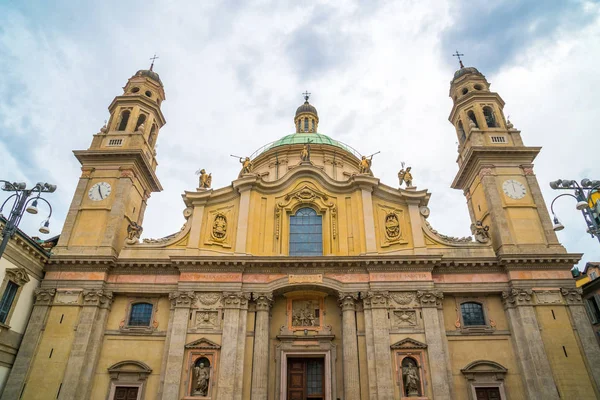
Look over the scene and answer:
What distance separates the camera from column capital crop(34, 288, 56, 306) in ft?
62.3

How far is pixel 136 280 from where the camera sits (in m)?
20.1

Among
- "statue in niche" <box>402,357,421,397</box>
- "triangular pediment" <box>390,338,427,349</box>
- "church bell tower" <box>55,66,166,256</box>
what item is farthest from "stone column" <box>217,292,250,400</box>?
"statue in niche" <box>402,357,421,397</box>

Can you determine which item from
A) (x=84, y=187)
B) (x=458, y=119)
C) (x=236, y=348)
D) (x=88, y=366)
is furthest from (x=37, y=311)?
(x=458, y=119)

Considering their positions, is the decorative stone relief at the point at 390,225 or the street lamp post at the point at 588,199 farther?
the decorative stone relief at the point at 390,225

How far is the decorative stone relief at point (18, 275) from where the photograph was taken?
57.5ft

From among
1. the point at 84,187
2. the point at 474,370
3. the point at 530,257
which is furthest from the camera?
the point at 84,187

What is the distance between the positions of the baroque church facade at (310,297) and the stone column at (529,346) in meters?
0.05

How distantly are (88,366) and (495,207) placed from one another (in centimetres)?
2075

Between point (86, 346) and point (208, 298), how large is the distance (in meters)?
5.50

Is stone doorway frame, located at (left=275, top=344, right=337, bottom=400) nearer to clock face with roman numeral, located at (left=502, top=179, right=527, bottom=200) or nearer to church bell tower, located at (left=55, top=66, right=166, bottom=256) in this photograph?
church bell tower, located at (left=55, top=66, right=166, bottom=256)

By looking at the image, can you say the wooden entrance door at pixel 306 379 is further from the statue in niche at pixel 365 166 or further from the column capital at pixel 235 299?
the statue in niche at pixel 365 166

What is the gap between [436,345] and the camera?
1792 cm

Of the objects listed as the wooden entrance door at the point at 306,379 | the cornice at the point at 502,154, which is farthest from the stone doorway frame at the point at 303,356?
the cornice at the point at 502,154

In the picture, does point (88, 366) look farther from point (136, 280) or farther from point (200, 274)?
point (200, 274)
